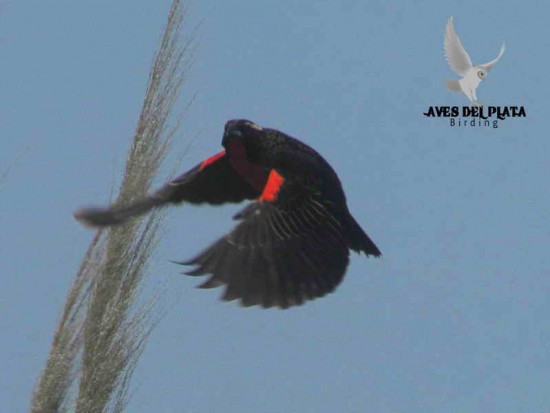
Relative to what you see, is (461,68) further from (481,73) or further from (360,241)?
(360,241)

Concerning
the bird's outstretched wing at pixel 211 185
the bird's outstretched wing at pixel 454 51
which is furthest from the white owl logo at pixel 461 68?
the bird's outstretched wing at pixel 211 185

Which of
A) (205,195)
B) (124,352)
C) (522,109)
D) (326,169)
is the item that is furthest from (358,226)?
(522,109)

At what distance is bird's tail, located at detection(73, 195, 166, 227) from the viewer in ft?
13.5

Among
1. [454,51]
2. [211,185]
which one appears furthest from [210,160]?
[454,51]

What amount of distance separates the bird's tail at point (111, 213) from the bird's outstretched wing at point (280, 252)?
295 millimetres

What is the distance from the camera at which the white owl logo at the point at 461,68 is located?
657cm

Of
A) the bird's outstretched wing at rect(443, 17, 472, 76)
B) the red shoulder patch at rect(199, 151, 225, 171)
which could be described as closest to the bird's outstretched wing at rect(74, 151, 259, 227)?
the red shoulder patch at rect(199, 151, 225, 171)

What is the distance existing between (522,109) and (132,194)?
2991mm

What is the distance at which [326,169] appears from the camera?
14.3 feet

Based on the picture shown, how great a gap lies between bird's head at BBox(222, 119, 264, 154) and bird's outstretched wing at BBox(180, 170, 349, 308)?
0.12m

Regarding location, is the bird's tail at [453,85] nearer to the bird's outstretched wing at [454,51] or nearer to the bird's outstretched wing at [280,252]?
the bird's outstretched wing at [454,51]

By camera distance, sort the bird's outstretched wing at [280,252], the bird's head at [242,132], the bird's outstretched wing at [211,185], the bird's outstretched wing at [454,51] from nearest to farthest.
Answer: the bird's outstretched wing at [280,252], the bird's head at [242,132], the bird's outstretched wing at [211,185], the bird's outstretched wing at [454,51]

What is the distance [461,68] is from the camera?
6688 mm

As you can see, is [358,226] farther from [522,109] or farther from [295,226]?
[522,109]
